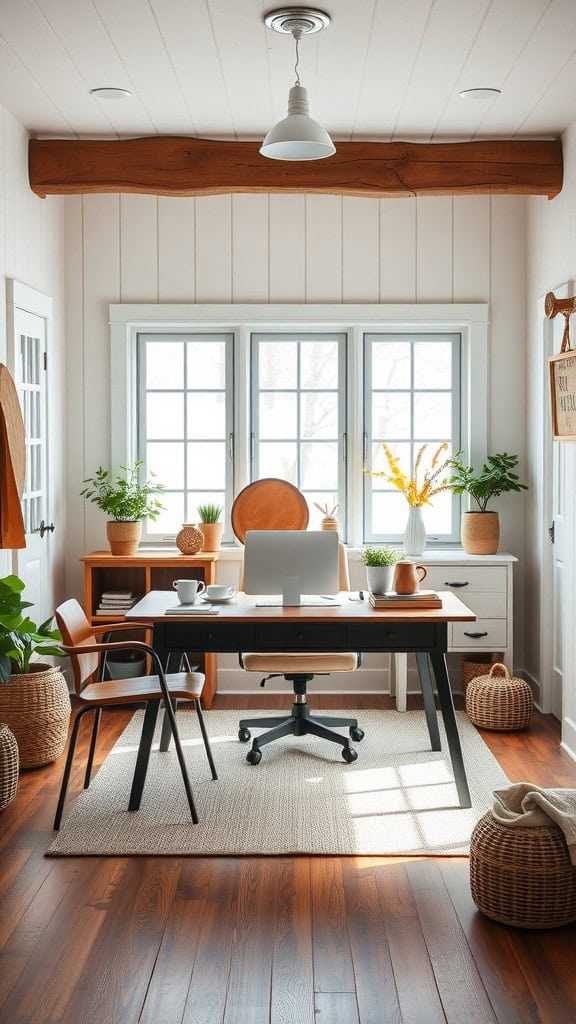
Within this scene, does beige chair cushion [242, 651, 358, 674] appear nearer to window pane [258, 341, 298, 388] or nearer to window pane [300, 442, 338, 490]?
window pane [300, 442, 338, 490]

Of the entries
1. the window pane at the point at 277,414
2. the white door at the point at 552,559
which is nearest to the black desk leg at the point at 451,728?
the white door at the point at 552,559

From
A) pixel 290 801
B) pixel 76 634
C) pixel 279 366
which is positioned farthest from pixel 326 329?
pixel 290 801

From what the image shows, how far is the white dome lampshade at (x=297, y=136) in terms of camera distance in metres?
3.64

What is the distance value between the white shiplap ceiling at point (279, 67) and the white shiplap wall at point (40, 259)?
0.71 ft

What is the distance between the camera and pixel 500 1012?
97.3 inches

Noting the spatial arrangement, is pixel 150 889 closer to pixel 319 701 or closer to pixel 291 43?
pixel 319 701

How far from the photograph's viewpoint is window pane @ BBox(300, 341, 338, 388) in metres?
5.91

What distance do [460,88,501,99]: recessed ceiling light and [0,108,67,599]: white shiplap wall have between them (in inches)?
82.9

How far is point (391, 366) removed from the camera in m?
5.91

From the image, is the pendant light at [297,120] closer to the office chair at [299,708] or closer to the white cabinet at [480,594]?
the office chair at [299,708]

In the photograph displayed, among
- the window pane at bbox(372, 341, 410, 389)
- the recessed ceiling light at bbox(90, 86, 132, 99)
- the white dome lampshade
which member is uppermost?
the recessed ceiling light at bbox(90, 86, 132, 99)

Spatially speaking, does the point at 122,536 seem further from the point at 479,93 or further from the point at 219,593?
the point at 479,93

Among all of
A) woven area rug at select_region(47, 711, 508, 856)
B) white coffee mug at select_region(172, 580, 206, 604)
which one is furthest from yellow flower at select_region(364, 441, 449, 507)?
white coffee mug at select_region(172, 580, 206, 604)

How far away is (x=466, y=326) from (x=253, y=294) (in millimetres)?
1244
